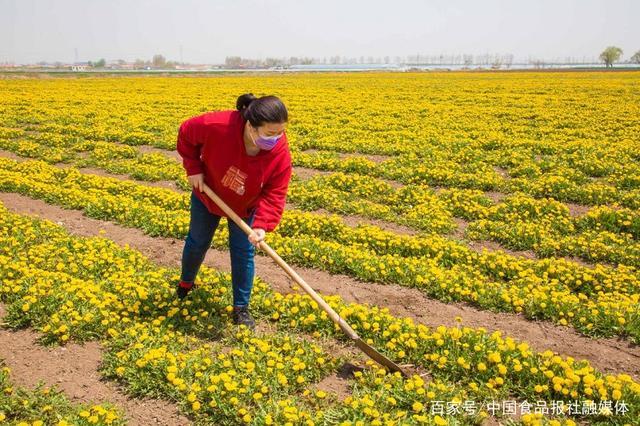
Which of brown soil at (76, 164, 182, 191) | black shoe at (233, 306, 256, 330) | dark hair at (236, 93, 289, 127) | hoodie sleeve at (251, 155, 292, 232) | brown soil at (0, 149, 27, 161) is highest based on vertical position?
dark hair at (236, 93, 289, 127)

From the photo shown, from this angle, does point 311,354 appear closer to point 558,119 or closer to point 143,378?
point 143,378

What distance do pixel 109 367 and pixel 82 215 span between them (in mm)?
4797

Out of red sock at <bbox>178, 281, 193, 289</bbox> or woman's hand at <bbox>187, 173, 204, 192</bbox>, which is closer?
woman's hand at <bbox>187, 173, 204, 192</bbox>

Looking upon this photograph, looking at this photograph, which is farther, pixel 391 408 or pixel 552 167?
pixel 552 167

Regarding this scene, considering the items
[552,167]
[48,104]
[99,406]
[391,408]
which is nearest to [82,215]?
[99,406]

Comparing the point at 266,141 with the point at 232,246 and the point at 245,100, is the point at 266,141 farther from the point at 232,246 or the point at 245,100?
the point at 232,246

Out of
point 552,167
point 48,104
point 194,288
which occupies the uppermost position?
point 48,104

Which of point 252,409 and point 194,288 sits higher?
point 194,288

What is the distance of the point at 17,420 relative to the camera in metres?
3.46

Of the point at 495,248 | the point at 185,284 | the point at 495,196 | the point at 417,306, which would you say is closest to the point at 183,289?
the point at 185,284

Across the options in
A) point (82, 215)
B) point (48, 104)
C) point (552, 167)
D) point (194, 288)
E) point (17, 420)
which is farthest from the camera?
point (48, 104)

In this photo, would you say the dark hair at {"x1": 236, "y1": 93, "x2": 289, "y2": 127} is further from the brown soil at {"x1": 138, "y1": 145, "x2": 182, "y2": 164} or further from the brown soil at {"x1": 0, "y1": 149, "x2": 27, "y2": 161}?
the brown soil at {"x1": 0, "y1": 149, "x2": 27, "y2": 161}

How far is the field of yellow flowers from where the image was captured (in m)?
3.69

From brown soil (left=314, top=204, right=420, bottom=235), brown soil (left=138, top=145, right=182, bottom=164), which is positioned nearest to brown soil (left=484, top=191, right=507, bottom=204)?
brown soil (left=314, top=204, right=420, bottom=235)
